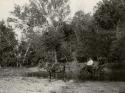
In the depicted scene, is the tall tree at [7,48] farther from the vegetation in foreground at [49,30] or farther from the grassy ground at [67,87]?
the grassy ground at [67,87]

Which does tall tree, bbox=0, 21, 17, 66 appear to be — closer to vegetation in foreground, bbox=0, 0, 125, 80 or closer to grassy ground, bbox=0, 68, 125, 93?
vegetation in foreground, bbox=0, 0, 125, 80

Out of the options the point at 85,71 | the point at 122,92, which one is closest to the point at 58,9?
the point at 85,71

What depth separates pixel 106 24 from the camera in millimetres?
60219

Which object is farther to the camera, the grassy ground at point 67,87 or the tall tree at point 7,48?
the tall tree at point 7,48

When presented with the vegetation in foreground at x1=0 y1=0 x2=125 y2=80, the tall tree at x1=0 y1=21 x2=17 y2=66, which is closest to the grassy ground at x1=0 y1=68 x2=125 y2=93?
the vegetation in foreground at x1=0 y1=0 x2=125 y2=80

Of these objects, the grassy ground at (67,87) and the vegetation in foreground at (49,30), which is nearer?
the grassy ground at (67,87)

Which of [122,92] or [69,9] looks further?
[69,9]

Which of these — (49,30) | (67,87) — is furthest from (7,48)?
(67,87)

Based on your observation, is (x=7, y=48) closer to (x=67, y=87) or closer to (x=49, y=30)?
(x=49, y=30)

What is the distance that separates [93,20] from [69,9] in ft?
21.1

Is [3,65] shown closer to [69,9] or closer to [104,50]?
[69,9]

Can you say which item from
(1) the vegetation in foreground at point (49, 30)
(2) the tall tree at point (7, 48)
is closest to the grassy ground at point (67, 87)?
(1) the vegetation in foreground at point (49, 30)

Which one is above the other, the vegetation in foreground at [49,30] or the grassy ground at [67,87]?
the vegetation in foreground at [49,30]

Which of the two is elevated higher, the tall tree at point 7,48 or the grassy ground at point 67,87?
the tall tree at point 7,48
